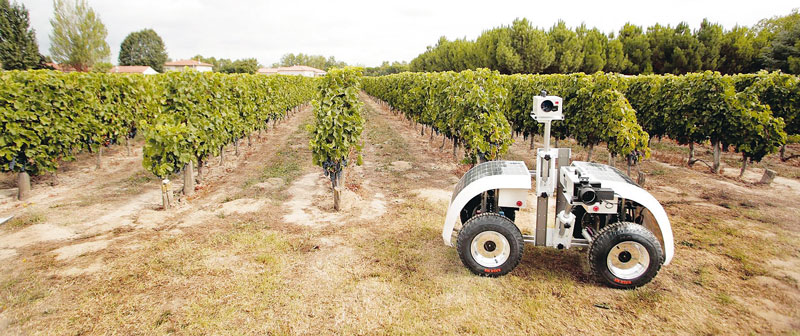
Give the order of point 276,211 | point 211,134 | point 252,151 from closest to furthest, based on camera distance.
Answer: point 276,211, point 211,134, point 252,151

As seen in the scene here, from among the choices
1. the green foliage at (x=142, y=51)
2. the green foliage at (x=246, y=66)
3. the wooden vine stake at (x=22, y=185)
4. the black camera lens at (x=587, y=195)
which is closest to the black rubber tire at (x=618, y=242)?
the black camera lens at (x=587, y=195)

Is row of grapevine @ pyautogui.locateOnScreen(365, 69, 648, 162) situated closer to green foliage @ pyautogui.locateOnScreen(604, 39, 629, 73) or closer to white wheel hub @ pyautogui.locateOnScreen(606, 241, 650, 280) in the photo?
white wheel hub @ pyautogui.locateOnScreen(606, 241, 650, 280)

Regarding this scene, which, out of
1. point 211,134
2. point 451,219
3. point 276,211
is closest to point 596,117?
point 451,219

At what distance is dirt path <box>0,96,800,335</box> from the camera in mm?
4070

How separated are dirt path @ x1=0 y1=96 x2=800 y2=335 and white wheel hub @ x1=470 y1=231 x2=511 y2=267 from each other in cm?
24

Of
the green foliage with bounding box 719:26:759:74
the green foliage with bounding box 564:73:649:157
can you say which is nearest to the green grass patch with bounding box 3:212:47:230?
the green foliage with bounding box 564:73:649:157

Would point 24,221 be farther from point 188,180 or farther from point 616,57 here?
point 616,57

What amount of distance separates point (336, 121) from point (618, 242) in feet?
18.0

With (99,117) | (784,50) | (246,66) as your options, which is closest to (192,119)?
(99,117)

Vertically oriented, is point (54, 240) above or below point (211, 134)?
below

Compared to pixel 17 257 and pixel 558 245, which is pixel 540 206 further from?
pixel 17 257

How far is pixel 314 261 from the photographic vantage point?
5551 millimetres

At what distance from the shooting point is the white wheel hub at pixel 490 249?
4.79m

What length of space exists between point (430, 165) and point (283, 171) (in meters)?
4.48
